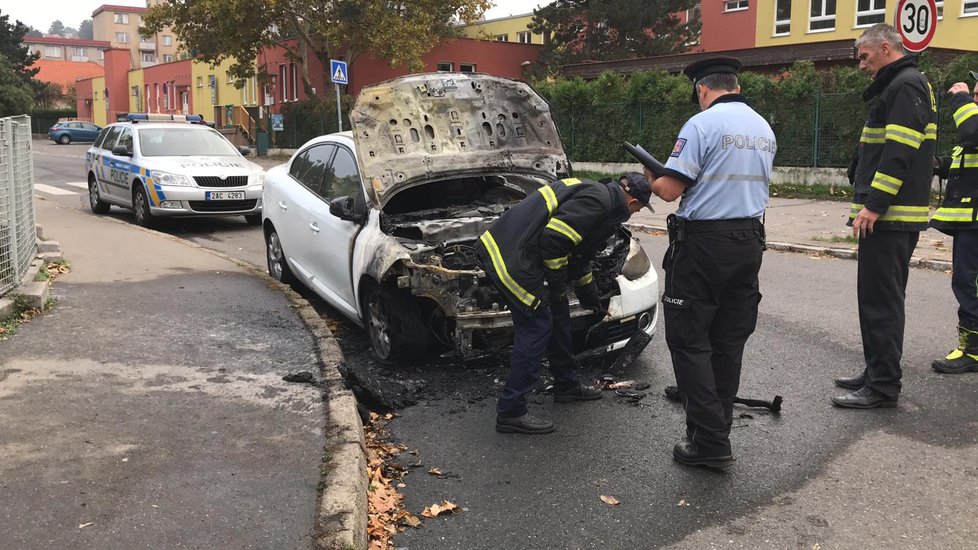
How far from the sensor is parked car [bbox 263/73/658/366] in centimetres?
545

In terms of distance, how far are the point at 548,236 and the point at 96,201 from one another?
1264cm

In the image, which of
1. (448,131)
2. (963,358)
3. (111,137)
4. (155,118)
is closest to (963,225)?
(963,358)

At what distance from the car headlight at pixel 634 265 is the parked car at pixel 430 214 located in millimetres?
10

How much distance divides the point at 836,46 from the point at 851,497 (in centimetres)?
2238

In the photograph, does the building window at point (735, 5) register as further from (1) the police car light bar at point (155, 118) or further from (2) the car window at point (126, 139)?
(2) the car window at point (126, 139)

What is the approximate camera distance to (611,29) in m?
41.2

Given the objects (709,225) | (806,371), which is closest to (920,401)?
(806,371)

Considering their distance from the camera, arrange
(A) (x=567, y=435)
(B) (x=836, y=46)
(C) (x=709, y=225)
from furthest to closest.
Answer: (B) (x=836, y=46)
(A) (x=567, y=435)
(C) (x=709, y=225)

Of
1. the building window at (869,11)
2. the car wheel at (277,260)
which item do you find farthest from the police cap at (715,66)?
the building window at (869,11)

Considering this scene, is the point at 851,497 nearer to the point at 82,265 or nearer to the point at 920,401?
the point at 920,401

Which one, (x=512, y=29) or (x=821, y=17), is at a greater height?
(x=512, y=29)

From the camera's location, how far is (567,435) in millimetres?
4688

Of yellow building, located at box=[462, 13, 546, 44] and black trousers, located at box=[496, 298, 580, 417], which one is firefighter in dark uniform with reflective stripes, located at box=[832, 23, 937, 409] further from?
yellow building, located at box=[462, 13, 546, 44]

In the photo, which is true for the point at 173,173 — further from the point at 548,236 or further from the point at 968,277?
the point at 968,277
